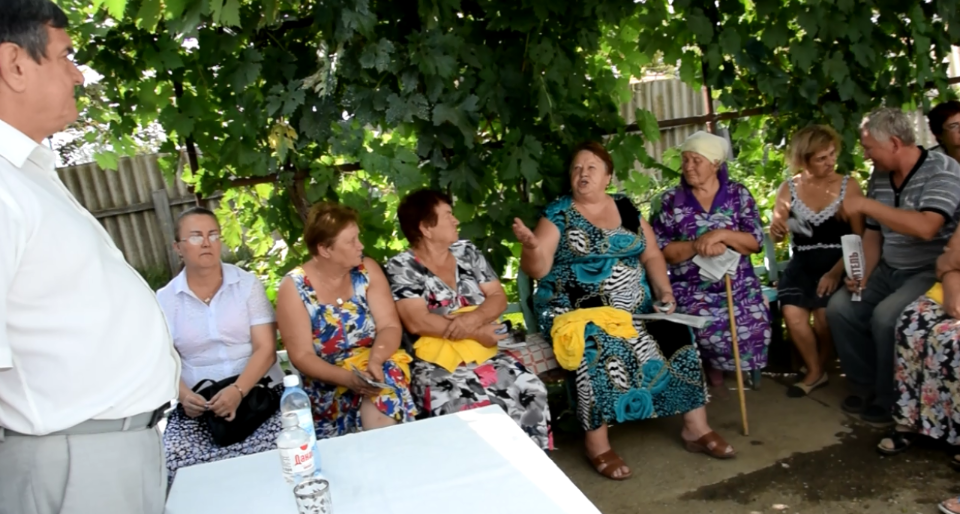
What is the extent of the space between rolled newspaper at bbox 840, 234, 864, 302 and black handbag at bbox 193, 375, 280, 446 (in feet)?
7.78

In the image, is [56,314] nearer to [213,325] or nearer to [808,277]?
[213,325]

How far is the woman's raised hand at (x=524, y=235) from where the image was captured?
3.06 meters

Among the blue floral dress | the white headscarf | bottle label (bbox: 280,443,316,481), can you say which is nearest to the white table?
bottle label (bbox: 280,443,316,481)

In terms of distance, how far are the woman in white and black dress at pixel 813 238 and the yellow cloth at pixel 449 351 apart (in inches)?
62.8

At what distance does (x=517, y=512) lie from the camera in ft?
4.87

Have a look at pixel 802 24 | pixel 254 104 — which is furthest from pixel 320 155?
pixel 802 24

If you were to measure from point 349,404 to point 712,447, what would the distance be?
1.43 m

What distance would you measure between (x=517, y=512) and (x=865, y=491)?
5.91 ft

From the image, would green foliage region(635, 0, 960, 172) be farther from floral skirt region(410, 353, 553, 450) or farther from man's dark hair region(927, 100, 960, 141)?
floral skirt region(410, 353, 553, 450)

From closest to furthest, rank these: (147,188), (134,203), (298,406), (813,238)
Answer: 1. (298,406)
2. (813,238)
3. (134,203)
4. (147,188)

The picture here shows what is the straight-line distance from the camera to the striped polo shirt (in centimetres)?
313

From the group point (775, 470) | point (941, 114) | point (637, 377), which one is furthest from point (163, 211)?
point (941, 114)

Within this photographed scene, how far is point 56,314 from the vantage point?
51.3 inches

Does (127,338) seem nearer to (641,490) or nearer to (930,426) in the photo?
(641,490)
